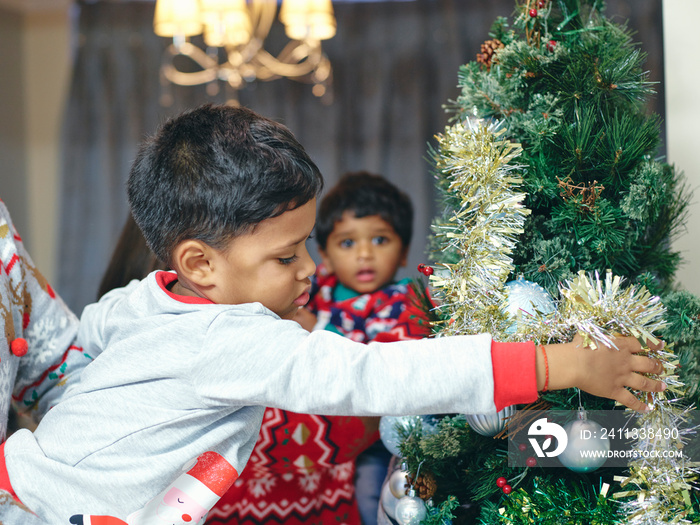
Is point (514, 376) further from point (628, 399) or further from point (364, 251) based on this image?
point (364, 251)

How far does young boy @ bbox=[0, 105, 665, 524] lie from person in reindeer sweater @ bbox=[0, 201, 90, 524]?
12 cm

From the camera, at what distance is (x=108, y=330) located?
2.79 ft

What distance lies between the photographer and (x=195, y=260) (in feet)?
2.52

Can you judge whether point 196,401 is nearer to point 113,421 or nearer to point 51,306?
point 113,421

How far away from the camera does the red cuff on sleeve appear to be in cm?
61

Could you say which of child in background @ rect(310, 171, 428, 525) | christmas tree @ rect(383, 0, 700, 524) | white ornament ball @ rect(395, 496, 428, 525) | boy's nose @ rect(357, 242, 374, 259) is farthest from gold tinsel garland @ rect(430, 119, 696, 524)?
boy's nose @ rect(357, 242, 374, 259)

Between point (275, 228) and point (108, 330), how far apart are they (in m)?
0.30

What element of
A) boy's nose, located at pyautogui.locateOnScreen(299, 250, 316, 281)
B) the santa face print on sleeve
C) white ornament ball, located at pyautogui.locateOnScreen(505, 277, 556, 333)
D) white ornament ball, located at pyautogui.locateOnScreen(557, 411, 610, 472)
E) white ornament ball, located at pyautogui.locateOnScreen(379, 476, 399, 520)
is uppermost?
boy's nose, located at pyautogui.locateOnScreen(299, 250, 316, 281)

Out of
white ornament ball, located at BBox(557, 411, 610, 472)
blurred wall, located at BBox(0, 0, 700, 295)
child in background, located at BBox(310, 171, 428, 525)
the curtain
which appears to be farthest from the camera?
blurred wall, located at BBox(0, 0, 700, 295)

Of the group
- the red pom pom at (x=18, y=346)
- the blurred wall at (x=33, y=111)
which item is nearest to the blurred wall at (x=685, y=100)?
the red pom pom at (x=18, y=346)

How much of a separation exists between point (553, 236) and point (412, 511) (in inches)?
16.2

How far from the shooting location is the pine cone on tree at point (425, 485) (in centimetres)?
82

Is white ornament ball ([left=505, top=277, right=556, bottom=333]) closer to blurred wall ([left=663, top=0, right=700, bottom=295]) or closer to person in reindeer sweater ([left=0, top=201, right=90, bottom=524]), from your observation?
blurred wall ([left=663, top=0, right=700, bottom=295])

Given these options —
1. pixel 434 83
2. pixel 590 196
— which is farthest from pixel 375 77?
pixel 590 196
